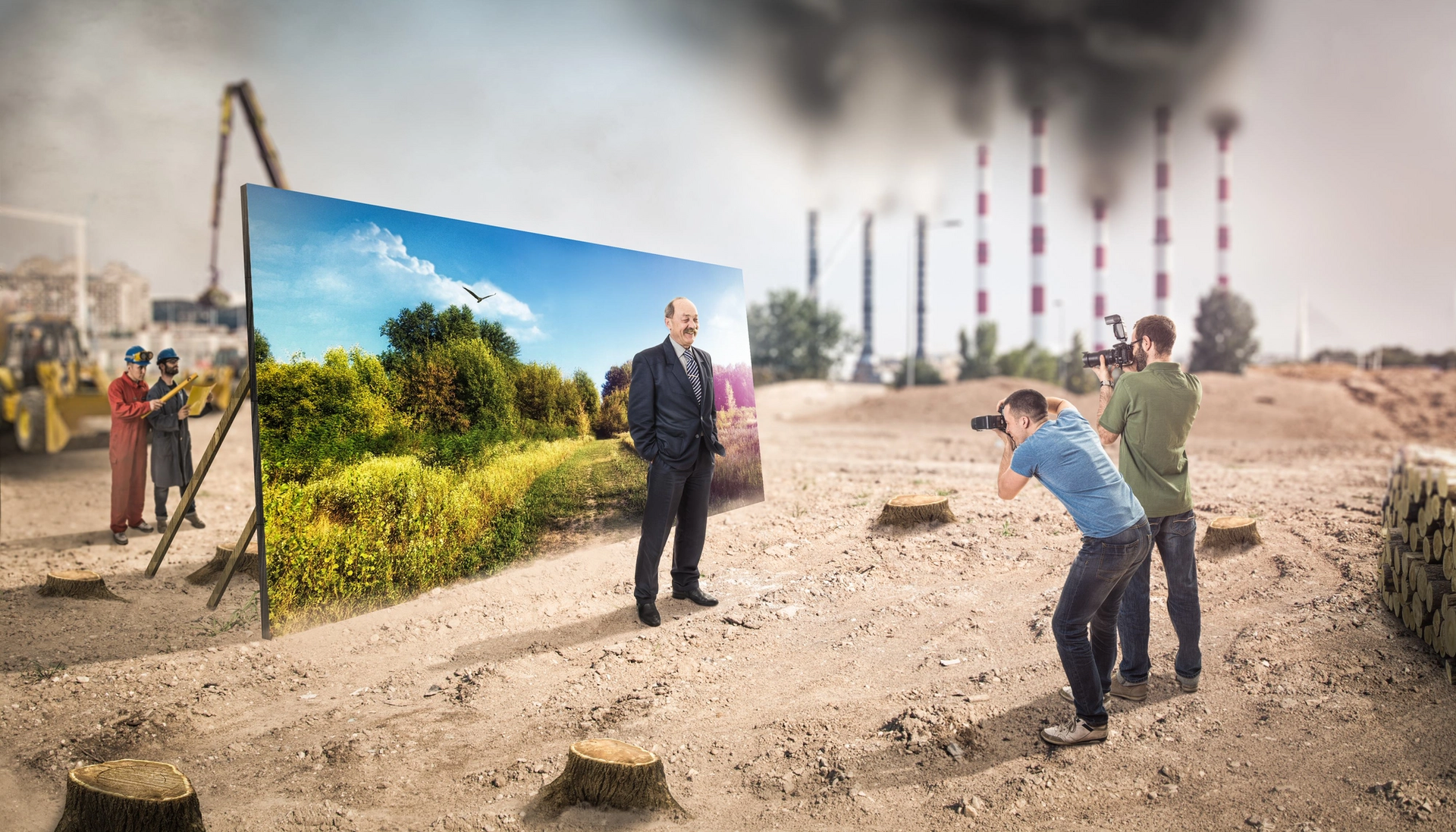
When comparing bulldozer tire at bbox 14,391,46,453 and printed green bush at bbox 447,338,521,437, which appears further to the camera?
bulldozer tire at bbox 14,391,46,453

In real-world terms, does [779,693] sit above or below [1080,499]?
below

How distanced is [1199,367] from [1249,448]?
2829cm

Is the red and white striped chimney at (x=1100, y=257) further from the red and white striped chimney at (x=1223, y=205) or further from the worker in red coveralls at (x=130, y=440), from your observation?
the worker in red coveralls at (x=130, y=440)

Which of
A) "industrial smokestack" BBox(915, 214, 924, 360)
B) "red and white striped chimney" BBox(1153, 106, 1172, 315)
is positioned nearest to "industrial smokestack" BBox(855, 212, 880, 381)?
"industrial smokestack" BBox(915, 214, 924, 360)

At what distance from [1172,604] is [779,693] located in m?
2.20

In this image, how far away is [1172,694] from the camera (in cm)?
Result: 439

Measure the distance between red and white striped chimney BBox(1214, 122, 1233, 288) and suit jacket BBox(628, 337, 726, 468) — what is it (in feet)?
149

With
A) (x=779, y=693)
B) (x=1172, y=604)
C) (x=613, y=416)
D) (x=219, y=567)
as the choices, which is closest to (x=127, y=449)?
(x=219, y=567)

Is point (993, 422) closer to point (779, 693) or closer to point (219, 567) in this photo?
point (779, 693)

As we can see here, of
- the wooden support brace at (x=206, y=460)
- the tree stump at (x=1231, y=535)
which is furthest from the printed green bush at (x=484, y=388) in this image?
the tree stump at (x=1231, y=535)

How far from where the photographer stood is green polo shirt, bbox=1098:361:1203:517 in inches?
157

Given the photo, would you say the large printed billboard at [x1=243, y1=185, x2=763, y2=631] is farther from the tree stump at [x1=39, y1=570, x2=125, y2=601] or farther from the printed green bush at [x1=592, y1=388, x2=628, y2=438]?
the tree stump at [x1=39, y1=570, x2=125, y2=601]

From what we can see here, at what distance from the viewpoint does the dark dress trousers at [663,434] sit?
564 centimetres

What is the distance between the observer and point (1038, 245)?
1630 inches
